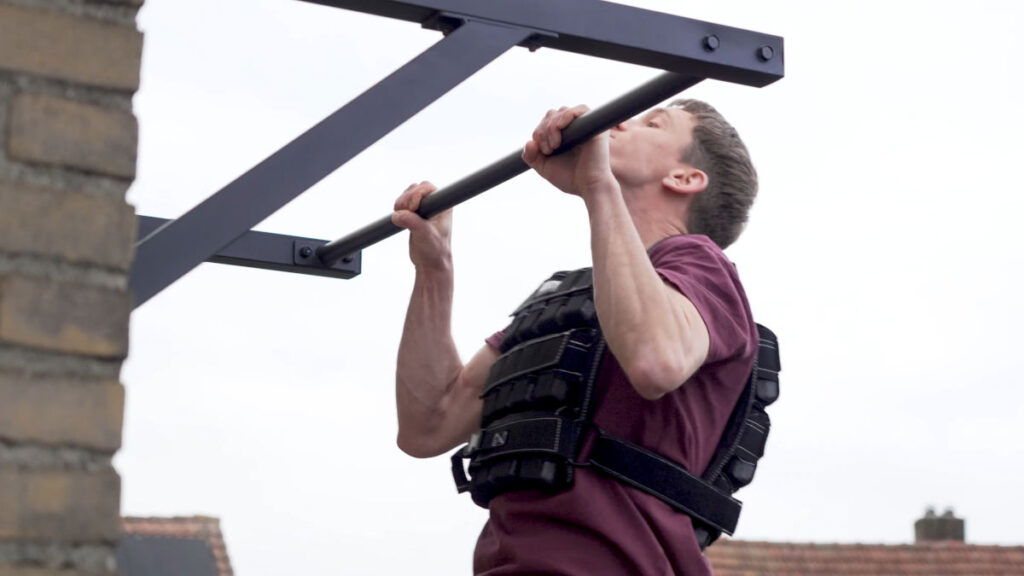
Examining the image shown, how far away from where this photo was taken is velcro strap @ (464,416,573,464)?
296 centimetres

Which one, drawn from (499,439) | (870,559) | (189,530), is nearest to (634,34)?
(499,439)

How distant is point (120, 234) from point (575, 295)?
4.58ft

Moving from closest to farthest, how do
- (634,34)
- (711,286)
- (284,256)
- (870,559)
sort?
(634,34) → (711,286) → (284,256) → (870,559)

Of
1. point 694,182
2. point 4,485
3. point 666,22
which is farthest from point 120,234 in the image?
point 694,182

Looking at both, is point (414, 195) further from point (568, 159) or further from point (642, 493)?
point (642, 493)

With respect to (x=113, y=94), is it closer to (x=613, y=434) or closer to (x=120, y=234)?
(x=120, y=234)

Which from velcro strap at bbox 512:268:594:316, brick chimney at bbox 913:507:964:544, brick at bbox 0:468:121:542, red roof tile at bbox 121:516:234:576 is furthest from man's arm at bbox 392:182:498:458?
brick chimney at bbox 913:507:964:544

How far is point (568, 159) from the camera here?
9.63 ft

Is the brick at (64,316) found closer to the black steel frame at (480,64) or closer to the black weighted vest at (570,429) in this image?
the black steel frame at (480,64)

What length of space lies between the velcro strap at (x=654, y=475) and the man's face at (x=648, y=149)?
2.08ft

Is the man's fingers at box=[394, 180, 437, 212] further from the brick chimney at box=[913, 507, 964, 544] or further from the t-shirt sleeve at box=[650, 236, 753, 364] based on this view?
the brick chimney at box=[913, 507, 964, 544]

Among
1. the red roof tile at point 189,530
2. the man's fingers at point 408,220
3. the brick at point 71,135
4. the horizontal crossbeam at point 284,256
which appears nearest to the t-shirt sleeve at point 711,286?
the man's fingers at point 408,220

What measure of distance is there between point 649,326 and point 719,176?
2.40ft

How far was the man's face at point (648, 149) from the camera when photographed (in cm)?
338
